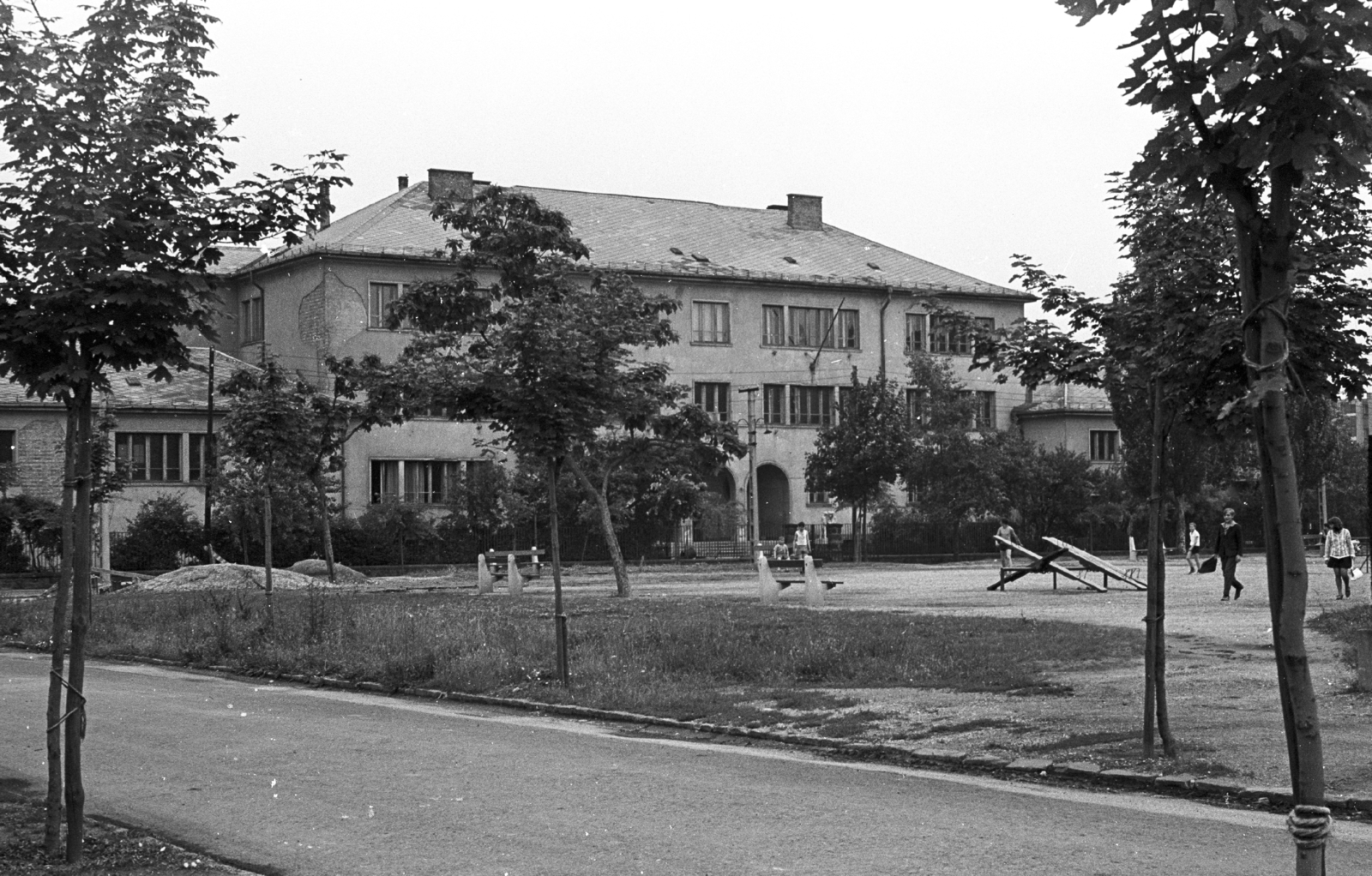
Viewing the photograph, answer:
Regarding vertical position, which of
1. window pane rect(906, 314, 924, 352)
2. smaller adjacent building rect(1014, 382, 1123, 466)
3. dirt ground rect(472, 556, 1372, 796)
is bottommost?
dirt ground rect(472, 556, 1372, 796)

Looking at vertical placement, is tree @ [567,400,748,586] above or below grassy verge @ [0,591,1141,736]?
above

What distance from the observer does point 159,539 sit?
182 feet

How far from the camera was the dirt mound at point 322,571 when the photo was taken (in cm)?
5038

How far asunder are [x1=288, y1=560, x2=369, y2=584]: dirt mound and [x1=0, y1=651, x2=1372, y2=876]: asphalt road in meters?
36.5

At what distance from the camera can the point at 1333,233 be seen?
36.2 feet

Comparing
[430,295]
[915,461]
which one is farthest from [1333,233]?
[915,461]

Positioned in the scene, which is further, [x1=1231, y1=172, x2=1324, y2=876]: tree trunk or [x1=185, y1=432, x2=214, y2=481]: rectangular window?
[x1=185, y1=432, x2=214, y2=481]: rectangular window

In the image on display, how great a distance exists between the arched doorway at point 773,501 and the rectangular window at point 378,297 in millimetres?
18423

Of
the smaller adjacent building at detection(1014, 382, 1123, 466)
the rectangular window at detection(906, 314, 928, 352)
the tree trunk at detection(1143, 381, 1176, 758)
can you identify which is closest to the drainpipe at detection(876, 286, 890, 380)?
the rectangular window at detection(906, 314, 928, 352)

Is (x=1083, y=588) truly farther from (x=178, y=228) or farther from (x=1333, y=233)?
(x=178, y=228)

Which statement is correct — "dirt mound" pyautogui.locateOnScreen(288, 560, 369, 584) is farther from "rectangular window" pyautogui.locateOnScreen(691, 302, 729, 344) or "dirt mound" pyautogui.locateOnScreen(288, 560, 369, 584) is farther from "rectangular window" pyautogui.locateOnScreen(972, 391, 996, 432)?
"rectangular window" pyautogui.locateOnScreen(972, 391, 996, 432)

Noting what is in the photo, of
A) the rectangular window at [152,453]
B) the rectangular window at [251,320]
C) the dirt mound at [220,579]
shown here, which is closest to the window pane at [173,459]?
the rectangular window at [152,453]

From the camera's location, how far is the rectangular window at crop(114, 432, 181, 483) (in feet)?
199

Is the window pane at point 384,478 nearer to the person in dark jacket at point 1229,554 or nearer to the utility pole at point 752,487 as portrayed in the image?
the utility pole at point 752,487
